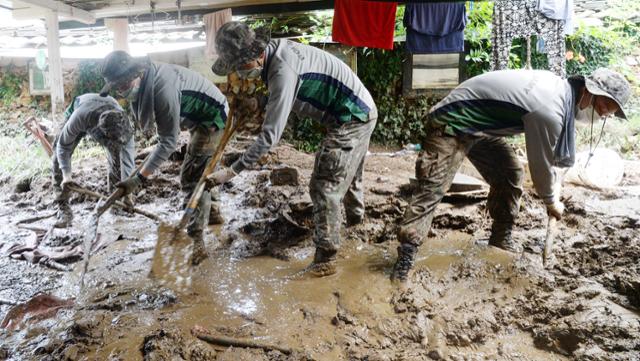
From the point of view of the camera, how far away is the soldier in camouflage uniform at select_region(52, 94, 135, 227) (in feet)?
15.2

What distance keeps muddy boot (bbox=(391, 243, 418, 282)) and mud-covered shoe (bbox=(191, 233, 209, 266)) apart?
1707 mm

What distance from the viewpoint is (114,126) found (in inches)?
183

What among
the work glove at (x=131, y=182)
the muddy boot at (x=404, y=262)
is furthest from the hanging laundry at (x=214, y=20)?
the muddy boot at (x=404, y=262)

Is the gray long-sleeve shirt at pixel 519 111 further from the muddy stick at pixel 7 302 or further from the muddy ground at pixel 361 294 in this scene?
the muddy stick at pixel 7 302

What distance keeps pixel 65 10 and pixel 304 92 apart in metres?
5.84

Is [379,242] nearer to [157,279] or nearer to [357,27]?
[157,279]

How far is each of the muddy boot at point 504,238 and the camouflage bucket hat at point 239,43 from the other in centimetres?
252

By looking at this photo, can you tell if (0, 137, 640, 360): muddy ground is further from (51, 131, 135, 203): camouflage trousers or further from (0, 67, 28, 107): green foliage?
(0, 67, 28, 107): green foliage

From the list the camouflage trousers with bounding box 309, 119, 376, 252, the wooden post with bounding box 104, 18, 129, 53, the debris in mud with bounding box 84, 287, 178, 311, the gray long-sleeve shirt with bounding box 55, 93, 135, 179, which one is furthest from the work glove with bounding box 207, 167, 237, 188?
the wooden post with bounding box 104, 18, 129, 53

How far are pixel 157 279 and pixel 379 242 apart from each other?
2033 millimetres

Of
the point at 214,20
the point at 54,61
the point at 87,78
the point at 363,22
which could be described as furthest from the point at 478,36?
the point at 87,78

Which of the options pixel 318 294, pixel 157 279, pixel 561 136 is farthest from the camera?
pixel 157 279

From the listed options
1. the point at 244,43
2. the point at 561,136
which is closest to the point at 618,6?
the point at 561,136

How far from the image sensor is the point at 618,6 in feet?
27.4
